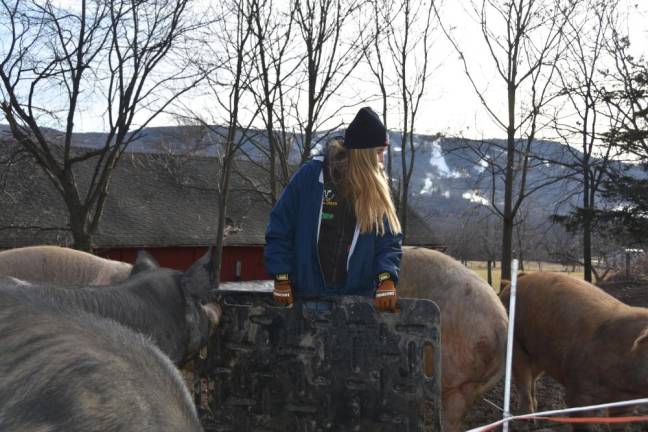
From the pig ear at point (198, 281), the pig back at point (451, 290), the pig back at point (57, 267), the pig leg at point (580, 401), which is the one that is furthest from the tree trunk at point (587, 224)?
the pig ear at point (198, 281)

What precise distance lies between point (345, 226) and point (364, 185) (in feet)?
0.93

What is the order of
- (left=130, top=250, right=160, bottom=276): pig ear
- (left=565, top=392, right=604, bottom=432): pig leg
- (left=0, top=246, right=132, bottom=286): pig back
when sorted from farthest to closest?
(left=0, top=246, right=132, bottom=286): pig back < (left=565, top=392, right=604, bottom=432): pig leg < (left=130, top=250, right=160, bottom=276): pig ear

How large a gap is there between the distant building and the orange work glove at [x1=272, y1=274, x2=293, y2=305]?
2276 cm

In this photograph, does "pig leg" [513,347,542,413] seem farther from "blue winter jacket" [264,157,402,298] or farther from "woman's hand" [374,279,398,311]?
"woman's hand" [374,279,398,311]

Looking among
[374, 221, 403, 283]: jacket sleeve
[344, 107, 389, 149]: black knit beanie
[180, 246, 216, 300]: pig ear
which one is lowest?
[180, 246, 216, 300]: pig ear

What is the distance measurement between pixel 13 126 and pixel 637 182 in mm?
21586

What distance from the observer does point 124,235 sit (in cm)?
3139

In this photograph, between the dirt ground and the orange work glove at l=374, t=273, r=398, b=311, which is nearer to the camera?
the orange work glove at l=374, t=273, r=398, b=311

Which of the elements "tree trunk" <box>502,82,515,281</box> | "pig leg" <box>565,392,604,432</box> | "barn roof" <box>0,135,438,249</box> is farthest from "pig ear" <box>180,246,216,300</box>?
"barn roof" <box>0,135,438,249</box>

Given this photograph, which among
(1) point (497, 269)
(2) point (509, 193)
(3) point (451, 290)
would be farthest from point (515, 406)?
(1) point (497, 269)

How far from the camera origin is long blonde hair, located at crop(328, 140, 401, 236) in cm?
416

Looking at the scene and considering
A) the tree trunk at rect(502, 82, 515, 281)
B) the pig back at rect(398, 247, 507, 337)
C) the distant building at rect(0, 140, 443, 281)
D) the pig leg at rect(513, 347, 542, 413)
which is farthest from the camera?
the distant building at rect(0, 140, 443, 281)

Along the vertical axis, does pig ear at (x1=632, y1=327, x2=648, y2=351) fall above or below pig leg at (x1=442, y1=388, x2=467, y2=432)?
above

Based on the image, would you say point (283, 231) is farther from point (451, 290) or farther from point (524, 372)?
point (524, 372)
